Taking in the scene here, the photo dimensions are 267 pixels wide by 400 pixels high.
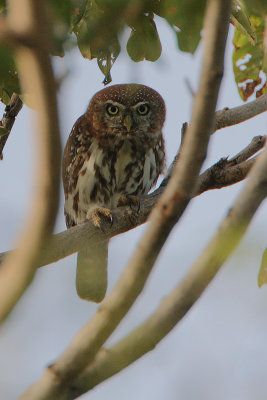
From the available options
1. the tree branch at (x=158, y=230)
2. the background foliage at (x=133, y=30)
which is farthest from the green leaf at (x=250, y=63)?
the tree branch at (x=158, y=230)

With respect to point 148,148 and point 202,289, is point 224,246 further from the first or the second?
point 148,148

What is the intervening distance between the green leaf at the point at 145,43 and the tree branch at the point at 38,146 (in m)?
1.82

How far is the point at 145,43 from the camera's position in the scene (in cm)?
334

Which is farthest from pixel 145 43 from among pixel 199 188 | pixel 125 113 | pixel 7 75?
pixel 125 113

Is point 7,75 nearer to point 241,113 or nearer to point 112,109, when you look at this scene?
point 241,113

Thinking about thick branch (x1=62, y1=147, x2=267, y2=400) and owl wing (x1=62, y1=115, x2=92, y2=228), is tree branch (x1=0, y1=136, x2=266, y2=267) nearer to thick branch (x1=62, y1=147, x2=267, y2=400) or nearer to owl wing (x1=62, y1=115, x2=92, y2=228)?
owl wing (x1=62, y1=115, x2=92, y2=228)

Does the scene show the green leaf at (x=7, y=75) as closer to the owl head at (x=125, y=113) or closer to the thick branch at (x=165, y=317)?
A: the thick branch at (x=165, y=317)

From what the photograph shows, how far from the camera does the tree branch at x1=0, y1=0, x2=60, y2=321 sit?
1383 mm

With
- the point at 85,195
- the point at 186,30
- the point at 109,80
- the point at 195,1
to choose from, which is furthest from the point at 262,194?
the point at 85,195

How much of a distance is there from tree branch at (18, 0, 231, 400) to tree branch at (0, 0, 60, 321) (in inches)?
9.0

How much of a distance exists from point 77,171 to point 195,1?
3549 millimetres

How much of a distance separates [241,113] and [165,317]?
2.87 m

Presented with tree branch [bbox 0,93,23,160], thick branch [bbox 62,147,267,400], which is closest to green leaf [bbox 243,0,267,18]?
thick branch [bbox 62,147,267,400]

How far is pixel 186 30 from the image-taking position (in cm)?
248
